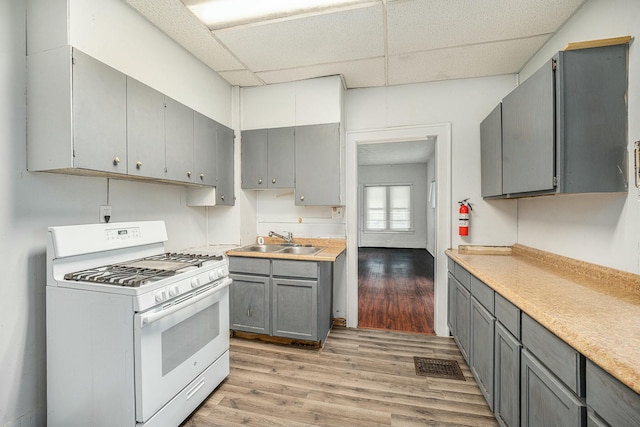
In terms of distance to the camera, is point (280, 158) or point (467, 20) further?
point (280, 158)

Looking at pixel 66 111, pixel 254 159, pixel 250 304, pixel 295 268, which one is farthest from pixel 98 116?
pixel 250 304

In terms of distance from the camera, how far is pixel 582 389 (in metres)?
0.90

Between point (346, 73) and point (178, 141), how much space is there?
5.61ft

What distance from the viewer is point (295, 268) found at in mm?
2498

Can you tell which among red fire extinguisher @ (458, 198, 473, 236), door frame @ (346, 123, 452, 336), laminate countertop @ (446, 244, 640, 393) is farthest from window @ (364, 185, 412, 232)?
laminate countertop @ (446, 244, 640, 393)

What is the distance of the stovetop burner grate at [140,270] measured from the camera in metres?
1.41

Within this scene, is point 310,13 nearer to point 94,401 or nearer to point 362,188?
point 94,401

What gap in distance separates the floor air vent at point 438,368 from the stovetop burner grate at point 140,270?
1.85m

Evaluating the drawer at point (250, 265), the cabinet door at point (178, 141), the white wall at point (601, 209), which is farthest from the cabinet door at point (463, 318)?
the cabinet door at point (178, 141)

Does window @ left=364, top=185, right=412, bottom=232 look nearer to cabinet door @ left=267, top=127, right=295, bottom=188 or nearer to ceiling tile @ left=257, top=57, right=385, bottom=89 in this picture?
ceiling tile @ left=257, top=57, right=385, bottom=89

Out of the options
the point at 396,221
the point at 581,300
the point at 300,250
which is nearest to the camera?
the point at 581,300

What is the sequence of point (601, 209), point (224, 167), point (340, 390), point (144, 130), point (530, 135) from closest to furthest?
point (601, 209) → point (530, 135) → point (144, 130) → point (340, 390) → point (224, 167)

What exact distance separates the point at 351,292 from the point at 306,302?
2.44 ft

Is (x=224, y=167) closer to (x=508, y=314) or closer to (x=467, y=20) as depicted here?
(x=467, y=20)
